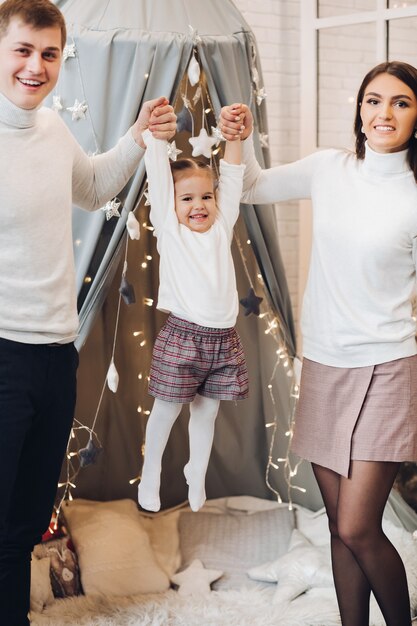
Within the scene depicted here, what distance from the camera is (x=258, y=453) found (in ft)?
11.5

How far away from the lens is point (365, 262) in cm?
207

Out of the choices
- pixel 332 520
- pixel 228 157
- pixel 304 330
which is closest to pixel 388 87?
pixel 228 157

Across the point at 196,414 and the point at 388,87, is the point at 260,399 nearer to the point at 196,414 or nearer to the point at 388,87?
the point at 196,414

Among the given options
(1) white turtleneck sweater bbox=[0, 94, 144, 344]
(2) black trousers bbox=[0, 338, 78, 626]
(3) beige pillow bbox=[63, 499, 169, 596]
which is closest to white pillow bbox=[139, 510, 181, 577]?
(3) beige pillow bbox=[63, 499, 169, 596]

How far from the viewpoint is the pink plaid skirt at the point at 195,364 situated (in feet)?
7.18

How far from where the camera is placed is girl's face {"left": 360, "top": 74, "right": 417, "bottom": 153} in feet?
6.75

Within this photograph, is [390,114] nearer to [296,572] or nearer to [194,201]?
[194,201]

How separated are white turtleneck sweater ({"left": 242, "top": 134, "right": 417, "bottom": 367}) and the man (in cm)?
50

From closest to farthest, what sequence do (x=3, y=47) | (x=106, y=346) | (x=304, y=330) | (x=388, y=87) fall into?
(x=3, y=47), (x=388, y=87), (x=304, y=330), (x=106, y=346)

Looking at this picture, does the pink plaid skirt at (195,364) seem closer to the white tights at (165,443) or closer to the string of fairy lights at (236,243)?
the white tights at (165,443)

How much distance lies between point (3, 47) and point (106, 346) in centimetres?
153

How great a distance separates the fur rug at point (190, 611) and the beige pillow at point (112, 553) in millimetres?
56

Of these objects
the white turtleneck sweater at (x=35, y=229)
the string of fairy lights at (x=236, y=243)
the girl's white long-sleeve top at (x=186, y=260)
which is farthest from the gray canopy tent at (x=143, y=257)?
the white turtleneck sweater at (x=35, y=229)

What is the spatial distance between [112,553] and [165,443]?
86cm
